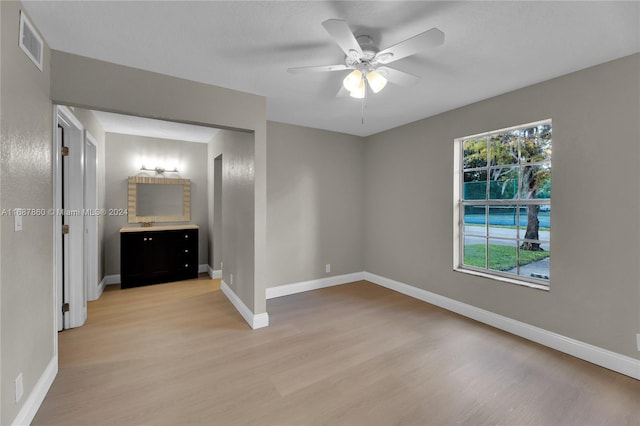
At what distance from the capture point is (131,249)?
14.1 ft

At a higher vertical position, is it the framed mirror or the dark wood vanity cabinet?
the framed mirror

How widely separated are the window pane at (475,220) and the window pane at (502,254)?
166 millimetres

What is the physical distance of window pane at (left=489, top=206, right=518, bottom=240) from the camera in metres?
2.98

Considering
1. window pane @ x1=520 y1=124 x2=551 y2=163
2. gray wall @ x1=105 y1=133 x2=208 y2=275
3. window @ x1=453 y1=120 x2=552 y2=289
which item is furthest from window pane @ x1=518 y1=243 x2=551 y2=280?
gray wall @ x1=105 y1=133 x2=208 y2=275

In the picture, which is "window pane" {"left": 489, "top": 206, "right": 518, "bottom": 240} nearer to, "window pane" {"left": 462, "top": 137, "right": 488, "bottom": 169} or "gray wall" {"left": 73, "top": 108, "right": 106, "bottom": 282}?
"window pane" {"left": 462, "top": 137, "right": 488, "bottom": 169}

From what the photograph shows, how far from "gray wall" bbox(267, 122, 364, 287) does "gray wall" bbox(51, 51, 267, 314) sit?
100 centimetres

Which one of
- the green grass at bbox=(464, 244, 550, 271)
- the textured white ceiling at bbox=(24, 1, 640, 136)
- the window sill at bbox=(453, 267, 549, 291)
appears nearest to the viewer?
the textured white ceiling at bbox=(24, 1, 640, 136)

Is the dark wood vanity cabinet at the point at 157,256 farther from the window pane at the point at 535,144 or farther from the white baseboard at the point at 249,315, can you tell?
the window pane at the point at 535,144

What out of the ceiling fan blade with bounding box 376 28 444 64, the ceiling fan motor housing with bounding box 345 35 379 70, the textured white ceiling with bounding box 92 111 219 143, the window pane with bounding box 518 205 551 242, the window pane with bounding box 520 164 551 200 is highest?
the textured white ceiling with bounding box 92 111 219 143

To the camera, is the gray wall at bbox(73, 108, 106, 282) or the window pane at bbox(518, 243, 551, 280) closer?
the window pane at bbox(518, 243, 551, 280)

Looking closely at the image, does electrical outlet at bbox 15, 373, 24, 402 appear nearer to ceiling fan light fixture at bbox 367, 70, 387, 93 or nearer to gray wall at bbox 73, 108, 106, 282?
gray wall at bbox 73, 108, 106, 282

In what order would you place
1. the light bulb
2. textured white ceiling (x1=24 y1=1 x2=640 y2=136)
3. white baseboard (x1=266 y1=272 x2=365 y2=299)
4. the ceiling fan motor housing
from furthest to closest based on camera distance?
white baseboard (x1=266 y1=272 x2=365 y2=299) < the light bulb < the ceiling fan motor housing < textured white ceiling (x1=24 y1=1 x2=640 y2=136)

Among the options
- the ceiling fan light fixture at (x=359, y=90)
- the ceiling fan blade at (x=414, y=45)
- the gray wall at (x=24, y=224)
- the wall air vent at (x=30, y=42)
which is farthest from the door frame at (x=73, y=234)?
the ceiling fan blade at (x=414, y=45)

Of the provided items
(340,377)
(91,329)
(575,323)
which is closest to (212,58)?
(340,377)
